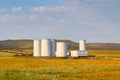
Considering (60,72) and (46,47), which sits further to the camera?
(46,47)

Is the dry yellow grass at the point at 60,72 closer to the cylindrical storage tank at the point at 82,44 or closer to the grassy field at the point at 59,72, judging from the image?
the grassy field at the point at 59,72

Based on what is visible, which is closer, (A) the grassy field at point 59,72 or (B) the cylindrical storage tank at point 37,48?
(A) the grassy field at point 59,72

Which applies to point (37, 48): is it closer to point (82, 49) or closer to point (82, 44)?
point (82, 44)

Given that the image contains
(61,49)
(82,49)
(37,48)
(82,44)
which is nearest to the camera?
(61,49)

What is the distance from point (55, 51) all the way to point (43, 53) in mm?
5046

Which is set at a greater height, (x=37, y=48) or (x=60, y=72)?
(x=37, y=48)

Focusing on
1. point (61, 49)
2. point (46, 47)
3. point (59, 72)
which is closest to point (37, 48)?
point (46, 47)

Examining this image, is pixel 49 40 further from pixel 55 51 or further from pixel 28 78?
pixel 28 78

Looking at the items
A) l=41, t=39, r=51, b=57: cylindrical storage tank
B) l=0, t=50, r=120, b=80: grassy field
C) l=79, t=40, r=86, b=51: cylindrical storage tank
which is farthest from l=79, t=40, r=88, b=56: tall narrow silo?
l=0, t=50, r=120, b=80: grassy field

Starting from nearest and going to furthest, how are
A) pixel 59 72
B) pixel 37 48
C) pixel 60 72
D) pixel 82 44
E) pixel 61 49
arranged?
pixel 59 72, pixel 60 72, pixel 61 49, pixel 37 48, pixel 82 44

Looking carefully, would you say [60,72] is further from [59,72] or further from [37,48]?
[37,48]

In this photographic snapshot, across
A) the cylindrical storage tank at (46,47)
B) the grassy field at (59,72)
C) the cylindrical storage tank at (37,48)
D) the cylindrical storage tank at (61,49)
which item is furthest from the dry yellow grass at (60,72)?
the cylindrical storage tank at (37,48)

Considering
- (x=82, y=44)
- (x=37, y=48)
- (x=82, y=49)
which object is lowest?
(x=82, y=49)

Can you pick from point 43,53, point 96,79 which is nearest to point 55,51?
point 43,53
